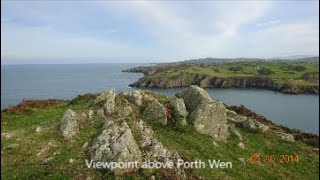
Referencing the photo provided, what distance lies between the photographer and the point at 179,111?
33312 millimetres

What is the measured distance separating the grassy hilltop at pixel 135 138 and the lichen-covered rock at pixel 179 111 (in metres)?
0.59

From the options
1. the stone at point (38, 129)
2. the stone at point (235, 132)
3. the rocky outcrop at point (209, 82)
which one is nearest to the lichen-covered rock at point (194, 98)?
the stone at point (235, 132)

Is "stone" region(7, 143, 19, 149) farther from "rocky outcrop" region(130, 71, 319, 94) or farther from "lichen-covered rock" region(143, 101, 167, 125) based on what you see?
"rocky outcrop" region(130, 71, 319, 94)

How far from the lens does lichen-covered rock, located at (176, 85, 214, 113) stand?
34912 millimetres

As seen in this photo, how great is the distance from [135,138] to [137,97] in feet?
28.8

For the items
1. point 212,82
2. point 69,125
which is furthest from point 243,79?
point 69,125

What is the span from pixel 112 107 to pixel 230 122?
14.1 meters

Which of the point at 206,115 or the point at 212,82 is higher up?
the point at 206,115

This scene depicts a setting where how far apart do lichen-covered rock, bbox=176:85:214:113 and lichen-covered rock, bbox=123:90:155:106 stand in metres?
3.74

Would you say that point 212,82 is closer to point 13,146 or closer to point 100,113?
point 100,113

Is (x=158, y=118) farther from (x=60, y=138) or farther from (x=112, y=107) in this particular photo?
(x=60, y=138)

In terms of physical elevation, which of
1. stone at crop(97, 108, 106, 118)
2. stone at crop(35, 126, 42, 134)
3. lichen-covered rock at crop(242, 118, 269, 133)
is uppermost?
stone at crop(97, 108, 106, 118)

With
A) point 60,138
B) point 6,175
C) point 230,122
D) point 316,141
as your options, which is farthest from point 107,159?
point 316,141

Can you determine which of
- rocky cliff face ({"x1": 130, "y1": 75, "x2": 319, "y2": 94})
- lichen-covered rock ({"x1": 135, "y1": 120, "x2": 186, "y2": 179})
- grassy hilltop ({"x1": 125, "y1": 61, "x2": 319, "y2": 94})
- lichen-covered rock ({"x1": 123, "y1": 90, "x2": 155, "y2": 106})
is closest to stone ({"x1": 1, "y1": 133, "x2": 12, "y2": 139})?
lichen-covered rock ({"x1": 135, "y1": 120, "x2": 186, "y2": 179})
